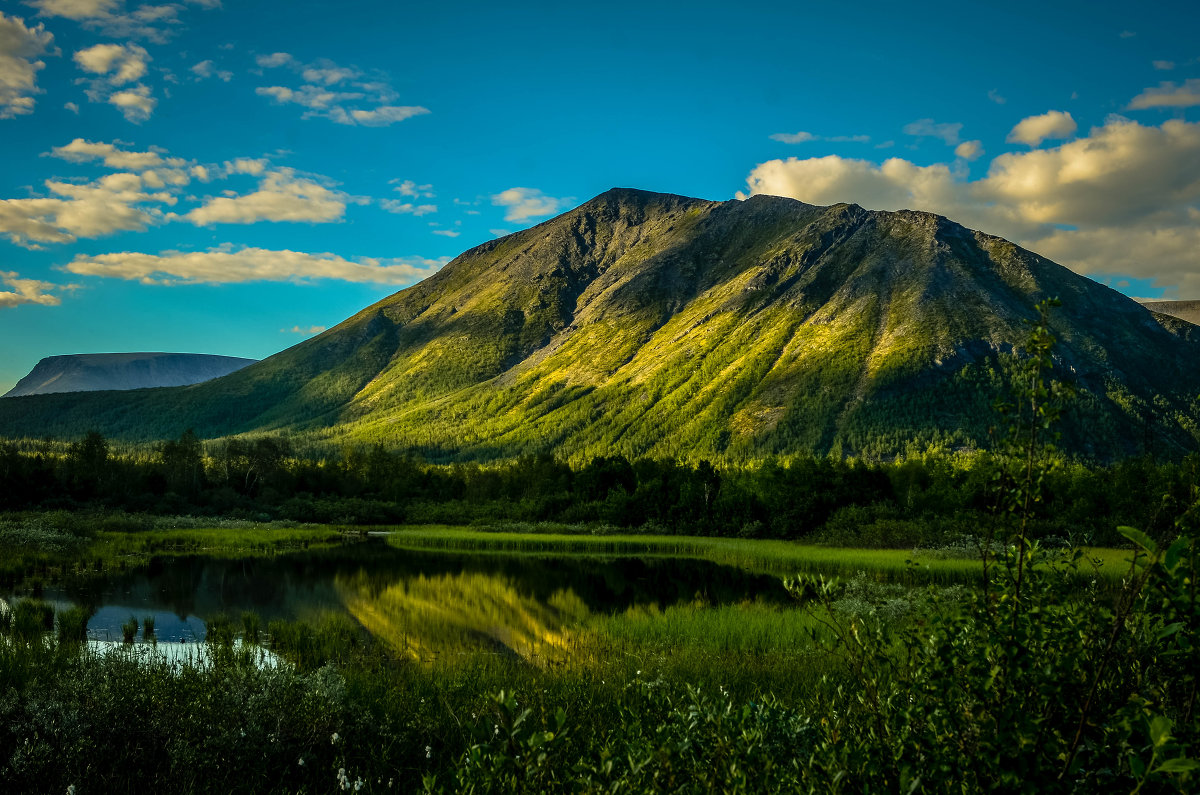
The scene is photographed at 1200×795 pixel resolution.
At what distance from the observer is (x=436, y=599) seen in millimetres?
32750

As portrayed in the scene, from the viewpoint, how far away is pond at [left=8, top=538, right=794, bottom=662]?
23391 millimetres

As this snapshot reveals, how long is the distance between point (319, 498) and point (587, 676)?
96.5 metres

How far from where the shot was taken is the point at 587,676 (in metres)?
15.2

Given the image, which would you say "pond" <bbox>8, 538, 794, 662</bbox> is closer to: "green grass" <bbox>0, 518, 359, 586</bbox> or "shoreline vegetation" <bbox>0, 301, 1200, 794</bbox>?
"shoreline vegetation" <bbox>0, 301, 1200, 794</bbox>

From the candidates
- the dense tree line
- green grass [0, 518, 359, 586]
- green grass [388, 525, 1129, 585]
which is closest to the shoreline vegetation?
green grass [0, 518, 359, 586]

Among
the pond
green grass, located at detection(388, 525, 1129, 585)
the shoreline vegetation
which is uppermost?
the shoreline vegetation

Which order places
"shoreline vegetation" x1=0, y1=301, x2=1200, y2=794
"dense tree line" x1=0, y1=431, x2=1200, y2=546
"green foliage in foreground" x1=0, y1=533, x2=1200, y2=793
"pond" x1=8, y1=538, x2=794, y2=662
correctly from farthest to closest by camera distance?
"dense tree line" x1=0, y1=431, x2=1200, y2=546, "pond" x1=8, y1=538, x2=794, y2=662, "shoreline vegetation" x1=0, y1=301, x2=1200, y2=794, "green foliage in foreground" x1=0, y1=533, x2=1200, y2=793

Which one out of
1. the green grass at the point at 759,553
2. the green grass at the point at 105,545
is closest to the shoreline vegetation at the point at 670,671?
the green grass at the point at 105,545

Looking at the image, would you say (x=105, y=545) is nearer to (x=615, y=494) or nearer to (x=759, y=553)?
(x=759, y=553)

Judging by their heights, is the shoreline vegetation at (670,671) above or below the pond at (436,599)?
above

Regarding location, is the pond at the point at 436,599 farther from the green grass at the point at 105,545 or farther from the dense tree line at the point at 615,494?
the dense tree line at the point at 615,494

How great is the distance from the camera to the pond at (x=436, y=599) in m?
23.4

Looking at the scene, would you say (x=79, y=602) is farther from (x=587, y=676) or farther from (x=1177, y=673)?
(x=1177, y=673)

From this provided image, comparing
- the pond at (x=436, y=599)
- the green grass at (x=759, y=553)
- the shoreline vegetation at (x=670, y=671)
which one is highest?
the shoreline vegetation at (x=670, y=671)
